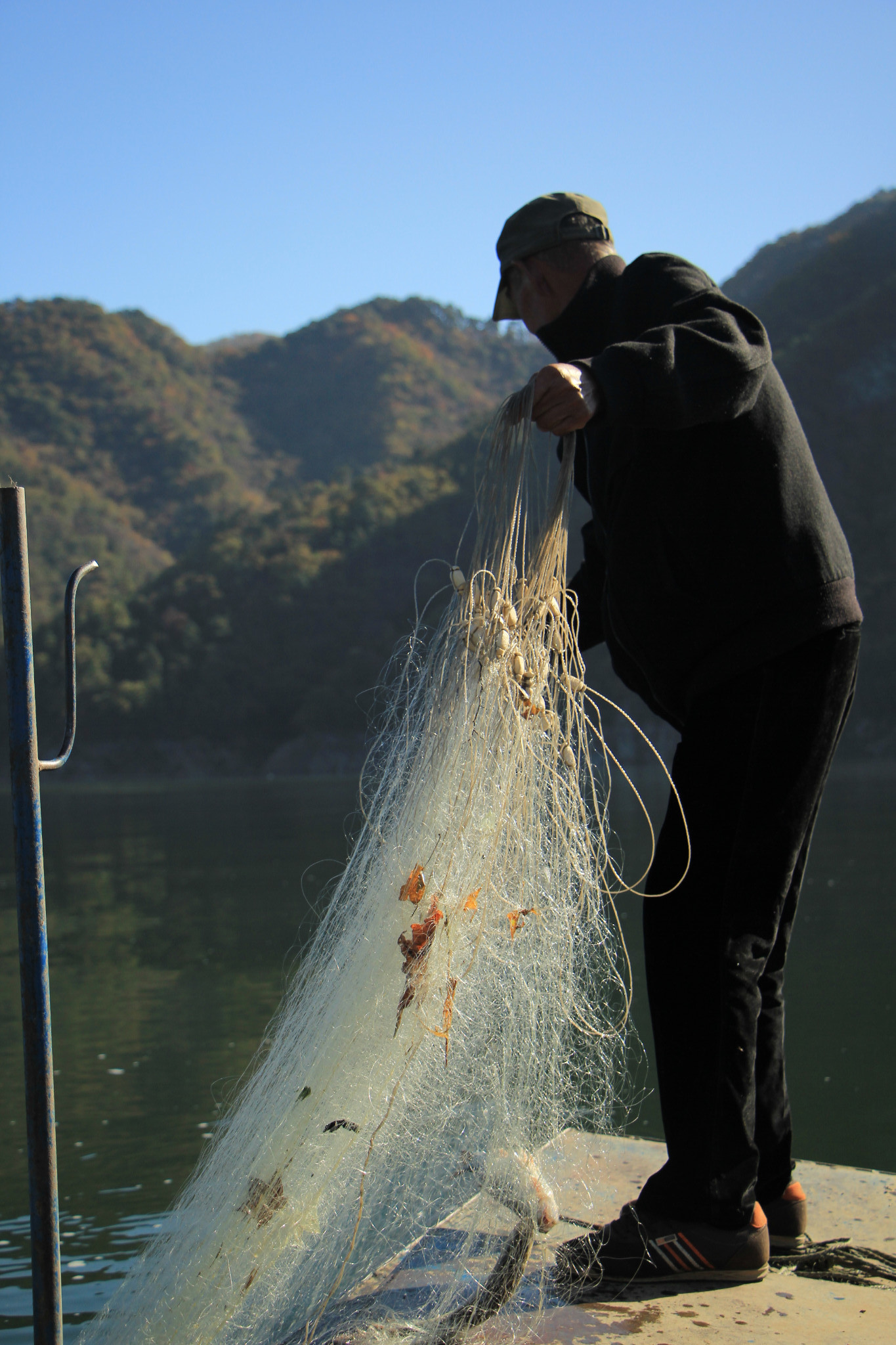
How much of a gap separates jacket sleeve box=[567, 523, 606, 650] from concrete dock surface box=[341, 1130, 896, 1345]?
1.01 m

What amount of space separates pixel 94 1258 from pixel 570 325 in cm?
298

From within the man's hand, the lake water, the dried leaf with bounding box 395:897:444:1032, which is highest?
the man's hand

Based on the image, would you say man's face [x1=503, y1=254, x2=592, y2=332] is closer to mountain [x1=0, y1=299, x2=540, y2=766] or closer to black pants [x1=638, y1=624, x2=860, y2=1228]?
black pants [x1=638, y1=624, x2=860, y2=1228]

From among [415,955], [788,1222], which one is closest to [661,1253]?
[788,1222]

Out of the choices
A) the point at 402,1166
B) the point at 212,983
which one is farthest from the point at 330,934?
the point at 212,983

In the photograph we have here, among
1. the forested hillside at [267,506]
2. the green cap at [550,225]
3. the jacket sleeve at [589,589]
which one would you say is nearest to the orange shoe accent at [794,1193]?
the jacket sleeve at [589,589]

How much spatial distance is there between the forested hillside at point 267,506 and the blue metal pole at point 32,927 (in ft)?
83.3

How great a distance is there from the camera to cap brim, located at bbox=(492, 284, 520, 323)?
2.20m

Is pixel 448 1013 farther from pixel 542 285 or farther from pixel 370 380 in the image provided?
pixel 370 380

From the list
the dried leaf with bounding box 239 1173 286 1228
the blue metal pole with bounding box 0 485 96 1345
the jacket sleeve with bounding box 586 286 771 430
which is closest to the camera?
the blue metal pole with bounding box 0 485 96 1345

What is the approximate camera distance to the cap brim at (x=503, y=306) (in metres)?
2.20

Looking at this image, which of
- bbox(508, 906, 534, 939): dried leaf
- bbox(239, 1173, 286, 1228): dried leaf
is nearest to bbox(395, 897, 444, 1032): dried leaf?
bbox(508, 906, 534, 939): dried leaf

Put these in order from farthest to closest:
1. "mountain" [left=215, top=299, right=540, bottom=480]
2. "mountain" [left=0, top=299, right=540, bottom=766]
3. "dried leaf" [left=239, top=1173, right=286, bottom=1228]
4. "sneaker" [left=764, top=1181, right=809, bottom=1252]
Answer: "mountain" [left=215, top=299, right=540, bottom=480] < "mountain" [left=0, top=299, right=540, bottom=766] < "sneaker" [left=764, top=1181, right=809, bottom=1252] < "dried leaf" [left=239, top=1173, right=286, bottom=1228]

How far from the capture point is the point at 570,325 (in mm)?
2051
